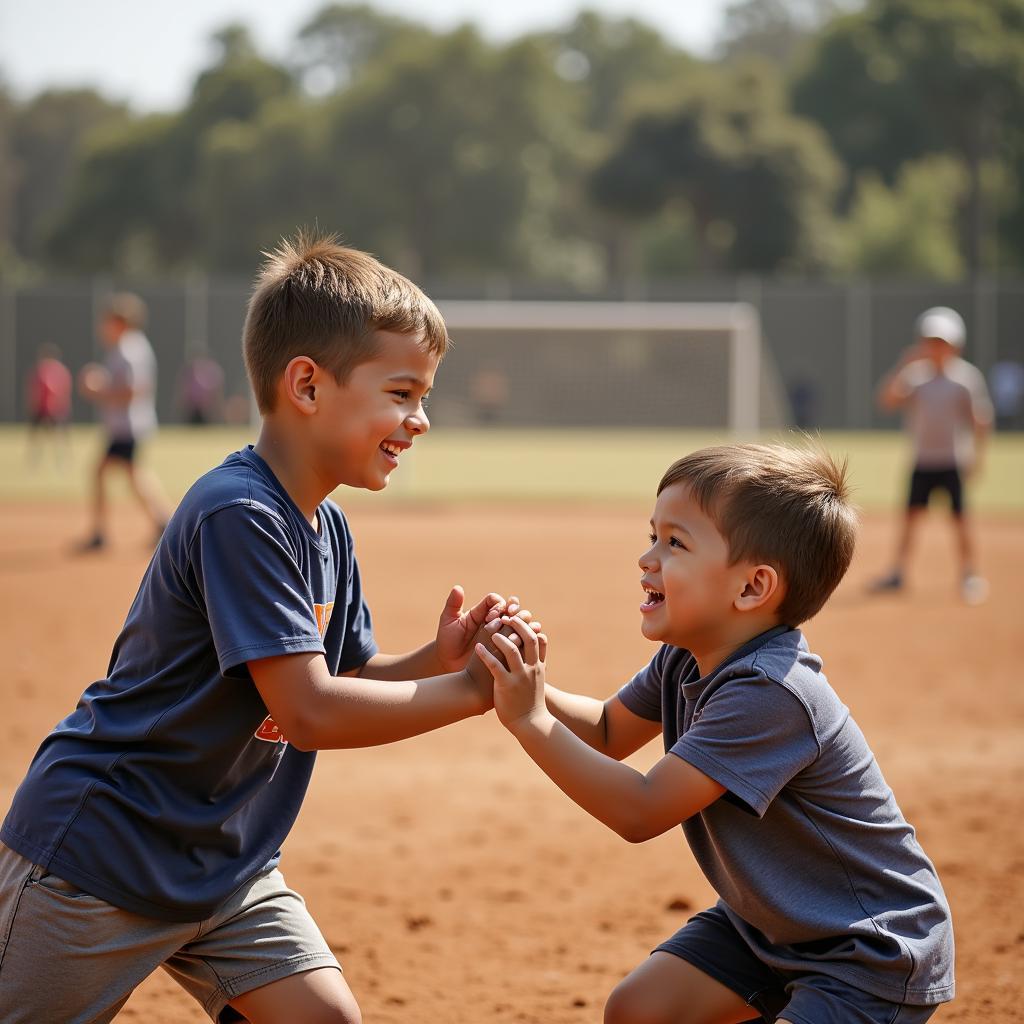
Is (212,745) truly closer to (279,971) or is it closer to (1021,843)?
(279,971)

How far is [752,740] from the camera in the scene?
8.36 feet

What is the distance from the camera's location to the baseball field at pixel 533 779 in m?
4.00

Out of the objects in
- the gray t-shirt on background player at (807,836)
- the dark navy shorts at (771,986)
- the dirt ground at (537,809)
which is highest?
the gray t-shirt on background player at (807,836)

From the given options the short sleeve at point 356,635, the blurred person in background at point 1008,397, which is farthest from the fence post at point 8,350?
the short sleeve at point 356,635

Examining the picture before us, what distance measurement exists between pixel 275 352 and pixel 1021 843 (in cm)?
356

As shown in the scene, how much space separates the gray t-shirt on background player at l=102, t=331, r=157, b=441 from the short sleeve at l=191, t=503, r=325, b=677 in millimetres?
10371

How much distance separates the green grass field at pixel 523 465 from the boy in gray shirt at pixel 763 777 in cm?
1409

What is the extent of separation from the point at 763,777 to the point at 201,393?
3269 cm

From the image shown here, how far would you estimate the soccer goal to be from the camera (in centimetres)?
2492

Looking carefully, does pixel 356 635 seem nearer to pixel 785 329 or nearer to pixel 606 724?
pixel 606 724

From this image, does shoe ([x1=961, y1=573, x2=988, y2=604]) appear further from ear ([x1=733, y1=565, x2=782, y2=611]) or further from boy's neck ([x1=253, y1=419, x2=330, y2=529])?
boy's neck ([x1=253, y1=419, x2=330, y2=529])

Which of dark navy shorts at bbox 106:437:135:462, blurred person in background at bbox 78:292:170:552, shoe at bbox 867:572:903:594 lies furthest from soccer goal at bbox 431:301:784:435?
shoe at bbox 867:572:903:594

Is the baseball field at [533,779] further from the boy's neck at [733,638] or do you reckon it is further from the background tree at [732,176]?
the background tree at [732,176]

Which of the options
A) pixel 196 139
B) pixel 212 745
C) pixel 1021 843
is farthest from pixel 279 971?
pixel 196 139
